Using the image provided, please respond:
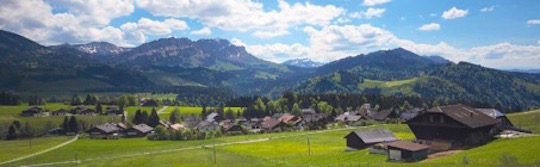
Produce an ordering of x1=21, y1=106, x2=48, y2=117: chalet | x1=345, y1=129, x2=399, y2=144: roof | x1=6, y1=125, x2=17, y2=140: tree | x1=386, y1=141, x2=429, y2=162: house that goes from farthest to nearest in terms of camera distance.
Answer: x1=21, y1=106, x2=48, y2=117: chalet < x1=6, y1=125, x2=17, y2=140: tree < x1=345, y1=129, x2=399, y2=144: roof < x1=386, y1=141, x2=429, y2=162: house

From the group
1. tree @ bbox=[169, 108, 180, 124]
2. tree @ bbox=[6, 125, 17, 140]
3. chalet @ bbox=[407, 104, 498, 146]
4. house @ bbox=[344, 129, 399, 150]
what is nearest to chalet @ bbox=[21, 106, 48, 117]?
tree @ bbox=[6, 125, 17, 140]

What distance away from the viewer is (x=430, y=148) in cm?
6328

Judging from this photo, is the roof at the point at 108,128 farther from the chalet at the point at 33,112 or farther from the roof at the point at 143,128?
the chalet at the point at 33,112

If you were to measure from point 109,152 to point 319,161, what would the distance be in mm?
60565

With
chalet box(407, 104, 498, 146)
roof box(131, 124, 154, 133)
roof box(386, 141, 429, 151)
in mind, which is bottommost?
roof box(131, 124, 154, 133)

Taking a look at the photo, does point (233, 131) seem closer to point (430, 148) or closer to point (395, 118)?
point (395, 118)

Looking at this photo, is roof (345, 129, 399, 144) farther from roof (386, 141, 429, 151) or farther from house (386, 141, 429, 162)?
house (386, 141, 429, 162)

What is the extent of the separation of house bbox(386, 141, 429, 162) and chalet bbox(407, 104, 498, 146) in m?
7.03

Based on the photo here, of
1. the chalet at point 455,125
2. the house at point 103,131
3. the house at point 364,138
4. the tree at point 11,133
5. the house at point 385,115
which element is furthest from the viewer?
the house at point 385,115

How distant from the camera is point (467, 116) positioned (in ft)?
212

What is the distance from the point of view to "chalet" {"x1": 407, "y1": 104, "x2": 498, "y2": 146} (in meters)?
61.6

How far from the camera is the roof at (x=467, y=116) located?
62.0 meters

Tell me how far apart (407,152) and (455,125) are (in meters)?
10.1

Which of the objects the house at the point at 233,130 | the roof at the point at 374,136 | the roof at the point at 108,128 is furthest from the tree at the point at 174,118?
the roof at the point at 374,136
